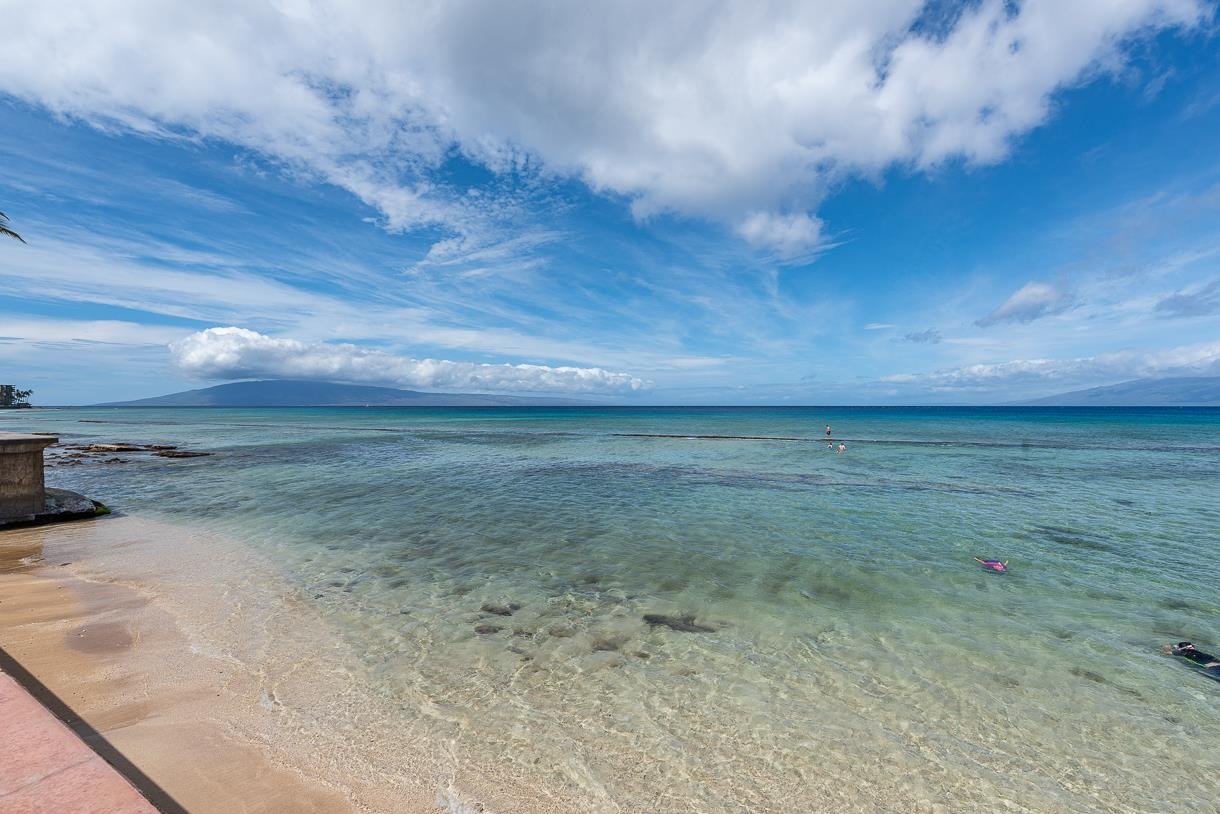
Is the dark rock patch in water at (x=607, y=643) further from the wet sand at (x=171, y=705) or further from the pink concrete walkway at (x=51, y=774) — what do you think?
the pink concrete walkway at (x=51, y=774)

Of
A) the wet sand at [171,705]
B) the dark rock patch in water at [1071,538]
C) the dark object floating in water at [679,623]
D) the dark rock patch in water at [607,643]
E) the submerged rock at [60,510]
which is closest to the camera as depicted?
the wet sand at [171,705]

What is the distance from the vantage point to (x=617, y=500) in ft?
62.6

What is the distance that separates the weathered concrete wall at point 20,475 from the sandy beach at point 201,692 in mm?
5042

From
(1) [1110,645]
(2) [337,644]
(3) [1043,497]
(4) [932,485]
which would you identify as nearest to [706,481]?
(4) [932,485]

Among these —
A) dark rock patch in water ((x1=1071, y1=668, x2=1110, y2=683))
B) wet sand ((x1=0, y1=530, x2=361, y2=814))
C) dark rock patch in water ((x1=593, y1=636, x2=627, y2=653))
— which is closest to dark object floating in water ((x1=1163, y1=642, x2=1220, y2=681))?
dark rock patch in water ((x1=1071, y1=668, x2=1110, y2=683))

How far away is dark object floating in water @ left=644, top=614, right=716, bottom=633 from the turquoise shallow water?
127 millimetres

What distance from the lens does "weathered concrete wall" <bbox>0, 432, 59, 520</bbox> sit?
1341 centimetres

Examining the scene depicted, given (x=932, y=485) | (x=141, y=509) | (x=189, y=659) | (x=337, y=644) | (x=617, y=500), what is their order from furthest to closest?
(x=932, y=485) < (x=617, y=500) < (x=141, y=509) < (x=337, y=644) < (x=189, y=659)

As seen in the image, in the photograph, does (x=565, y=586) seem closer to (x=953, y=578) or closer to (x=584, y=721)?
(x=584, y=721)

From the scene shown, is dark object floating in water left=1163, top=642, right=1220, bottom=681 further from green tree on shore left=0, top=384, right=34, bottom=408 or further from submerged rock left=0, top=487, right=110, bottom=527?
green tree on shore left=0, top=384, right=34, bottom=408

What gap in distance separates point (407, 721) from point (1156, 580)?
1423 centimetres

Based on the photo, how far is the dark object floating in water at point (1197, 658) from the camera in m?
7.02

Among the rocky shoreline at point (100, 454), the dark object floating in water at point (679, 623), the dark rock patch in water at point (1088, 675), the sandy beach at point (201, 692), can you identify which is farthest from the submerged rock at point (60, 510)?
the dark rock patch in water at point (1088, 675)

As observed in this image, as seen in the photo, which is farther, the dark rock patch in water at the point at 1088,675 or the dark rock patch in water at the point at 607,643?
the dark rock patch in water at the point at 607,643
